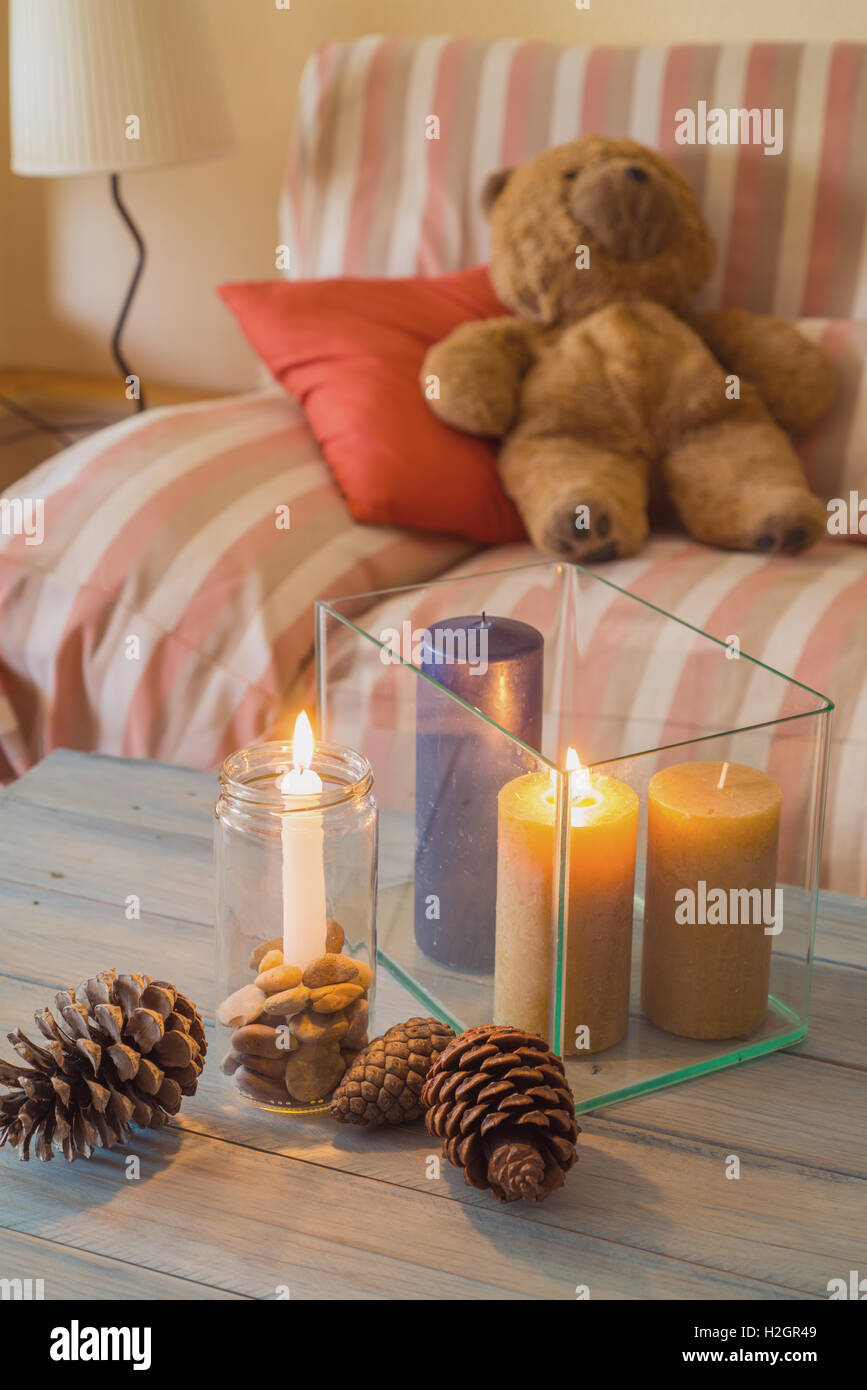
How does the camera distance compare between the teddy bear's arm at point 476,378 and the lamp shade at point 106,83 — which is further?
the lamp shade at point 106,83

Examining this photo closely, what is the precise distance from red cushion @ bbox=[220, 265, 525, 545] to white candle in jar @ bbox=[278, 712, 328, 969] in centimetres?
84

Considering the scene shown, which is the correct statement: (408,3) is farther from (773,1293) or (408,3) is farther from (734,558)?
(773,1293)

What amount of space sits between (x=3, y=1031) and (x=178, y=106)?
151 cm

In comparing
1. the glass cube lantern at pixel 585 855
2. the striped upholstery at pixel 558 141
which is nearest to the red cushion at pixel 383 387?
the striped upholstery at pixel 558 141

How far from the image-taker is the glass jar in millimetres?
611

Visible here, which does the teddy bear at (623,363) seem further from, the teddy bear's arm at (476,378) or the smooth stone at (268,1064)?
the smooth stone at (268,1064)

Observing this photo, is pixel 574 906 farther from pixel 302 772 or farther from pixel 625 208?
pixel 625 208

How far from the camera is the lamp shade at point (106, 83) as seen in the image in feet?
5.75

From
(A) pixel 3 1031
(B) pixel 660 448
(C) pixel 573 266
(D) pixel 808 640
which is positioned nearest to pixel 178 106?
(C) pixel 573 266

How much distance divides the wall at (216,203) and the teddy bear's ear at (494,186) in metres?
0.51

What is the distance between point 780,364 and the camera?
5.09 feet

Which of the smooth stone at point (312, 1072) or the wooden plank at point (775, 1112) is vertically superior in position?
the smooth stone at point (312, 1072)

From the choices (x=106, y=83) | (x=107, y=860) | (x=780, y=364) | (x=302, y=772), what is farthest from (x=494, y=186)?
(x=302, y=772)

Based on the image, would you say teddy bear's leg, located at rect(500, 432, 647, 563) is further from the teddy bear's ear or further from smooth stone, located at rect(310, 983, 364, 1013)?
smooth stone, located at rect(310, 983, 364, 1013)
